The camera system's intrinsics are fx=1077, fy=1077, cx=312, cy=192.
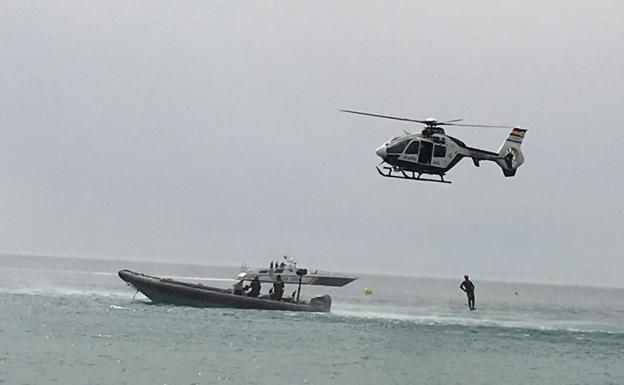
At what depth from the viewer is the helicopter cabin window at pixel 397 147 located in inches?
1398

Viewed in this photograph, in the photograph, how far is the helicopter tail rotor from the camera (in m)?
38.7

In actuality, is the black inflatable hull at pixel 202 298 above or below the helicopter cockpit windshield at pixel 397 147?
below

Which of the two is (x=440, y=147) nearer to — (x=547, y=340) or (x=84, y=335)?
(x=547, y=340)

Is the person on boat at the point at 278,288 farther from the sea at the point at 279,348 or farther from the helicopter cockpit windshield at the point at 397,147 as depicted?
the helicopter cockpit windshield at the point at 397,147

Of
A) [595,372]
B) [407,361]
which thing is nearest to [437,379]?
[407,361]

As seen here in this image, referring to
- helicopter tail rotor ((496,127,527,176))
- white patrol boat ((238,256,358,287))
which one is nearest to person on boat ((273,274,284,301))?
white patrol boat ((238,256,358,287))

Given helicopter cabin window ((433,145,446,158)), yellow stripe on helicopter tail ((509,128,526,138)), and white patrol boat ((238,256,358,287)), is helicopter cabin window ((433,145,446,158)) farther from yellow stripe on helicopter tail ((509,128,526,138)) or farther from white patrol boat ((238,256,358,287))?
white patrol boat ((238,256,358,287))

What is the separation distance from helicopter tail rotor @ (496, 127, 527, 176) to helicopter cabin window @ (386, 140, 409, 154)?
4.65 metres

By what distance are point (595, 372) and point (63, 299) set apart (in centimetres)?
2905

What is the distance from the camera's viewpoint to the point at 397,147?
3550 cm

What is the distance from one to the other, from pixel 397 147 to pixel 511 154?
5.44 metres

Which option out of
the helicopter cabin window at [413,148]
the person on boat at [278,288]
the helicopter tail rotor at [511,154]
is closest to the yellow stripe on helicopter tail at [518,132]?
the helicopter tail rotor at [511,154]

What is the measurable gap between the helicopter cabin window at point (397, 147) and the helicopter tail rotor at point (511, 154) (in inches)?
183

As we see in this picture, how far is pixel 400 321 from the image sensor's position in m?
47.4
